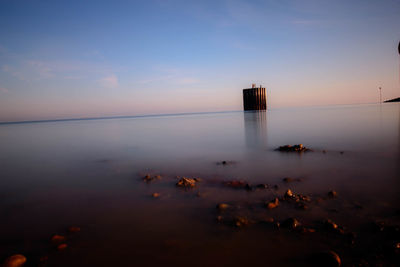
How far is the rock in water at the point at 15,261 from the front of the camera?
250 centimetres

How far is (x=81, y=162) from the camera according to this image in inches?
345

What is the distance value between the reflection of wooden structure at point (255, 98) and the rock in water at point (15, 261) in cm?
8788

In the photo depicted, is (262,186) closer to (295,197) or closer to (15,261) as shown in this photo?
(295,197)

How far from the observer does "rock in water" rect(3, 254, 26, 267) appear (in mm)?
2504

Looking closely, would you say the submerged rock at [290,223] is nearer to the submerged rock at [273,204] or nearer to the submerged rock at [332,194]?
the submerged rock at [273,204]

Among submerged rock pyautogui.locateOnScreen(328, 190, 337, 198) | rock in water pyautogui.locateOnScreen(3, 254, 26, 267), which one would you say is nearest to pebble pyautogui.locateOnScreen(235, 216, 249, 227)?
submerged rock pyautogui.locateOnScreen(328, 190, 337, 198)

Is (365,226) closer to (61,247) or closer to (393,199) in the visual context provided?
(393,199)

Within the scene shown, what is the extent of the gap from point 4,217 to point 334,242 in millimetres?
5818

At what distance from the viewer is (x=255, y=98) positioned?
8512cm

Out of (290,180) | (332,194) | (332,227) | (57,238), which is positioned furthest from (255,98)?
(57,238)

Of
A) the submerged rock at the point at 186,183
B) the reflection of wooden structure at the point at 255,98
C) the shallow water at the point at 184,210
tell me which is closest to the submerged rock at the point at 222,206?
the shallow water at the point at 184,210

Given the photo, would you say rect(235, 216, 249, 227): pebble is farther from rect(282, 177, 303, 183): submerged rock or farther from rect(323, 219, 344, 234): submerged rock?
rect(282, 177, 303, 183): submerged rock

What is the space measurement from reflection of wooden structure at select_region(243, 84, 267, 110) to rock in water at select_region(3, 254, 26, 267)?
288 feet

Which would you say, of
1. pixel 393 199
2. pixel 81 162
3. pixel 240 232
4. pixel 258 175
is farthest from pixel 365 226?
pixel 81 162
